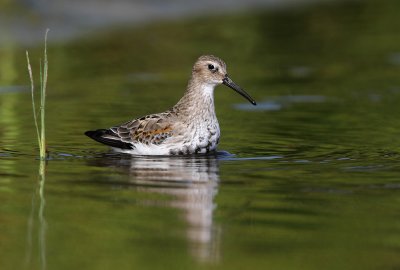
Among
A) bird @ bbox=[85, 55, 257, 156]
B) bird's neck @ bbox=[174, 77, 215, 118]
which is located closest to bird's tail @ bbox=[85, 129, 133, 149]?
bird @ bbox=[85, 55, 257, 156]

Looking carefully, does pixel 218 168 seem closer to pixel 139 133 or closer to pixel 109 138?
pixel 139 133

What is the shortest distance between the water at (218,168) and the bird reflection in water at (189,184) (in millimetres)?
24

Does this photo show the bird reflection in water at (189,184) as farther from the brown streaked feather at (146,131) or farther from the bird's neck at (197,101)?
the bird's neck at (197,101)

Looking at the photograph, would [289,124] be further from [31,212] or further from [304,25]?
[304,25]

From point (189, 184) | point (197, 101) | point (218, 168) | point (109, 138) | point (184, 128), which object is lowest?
point (189, 184)

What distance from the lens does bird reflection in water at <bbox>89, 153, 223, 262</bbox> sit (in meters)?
9.22

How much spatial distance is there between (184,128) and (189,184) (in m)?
2.41

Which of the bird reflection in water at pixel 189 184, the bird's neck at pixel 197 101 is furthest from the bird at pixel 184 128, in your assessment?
the bird reflection in water at pixel 189 184

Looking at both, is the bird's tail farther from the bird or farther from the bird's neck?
the bird's neck

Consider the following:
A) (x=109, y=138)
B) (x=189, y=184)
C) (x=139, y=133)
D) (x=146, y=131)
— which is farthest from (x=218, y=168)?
(x=109, y=138)

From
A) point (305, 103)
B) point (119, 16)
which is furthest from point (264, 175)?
point (119, 16)

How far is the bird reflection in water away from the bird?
7.6 inches

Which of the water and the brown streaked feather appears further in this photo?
the brown streaked feather

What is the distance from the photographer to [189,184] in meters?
11.8
